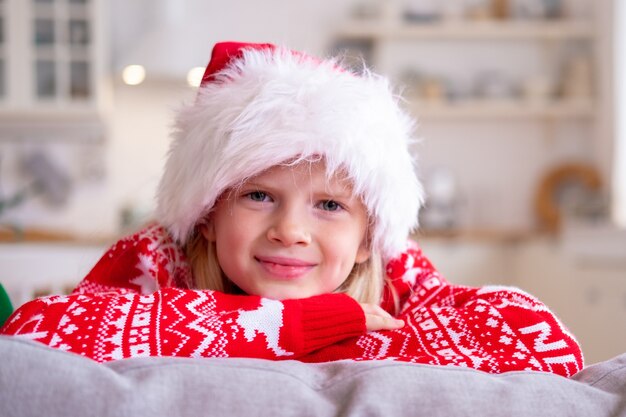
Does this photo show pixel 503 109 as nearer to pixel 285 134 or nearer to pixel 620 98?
pixel 620 98

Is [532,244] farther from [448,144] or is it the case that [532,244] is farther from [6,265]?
[6,265]

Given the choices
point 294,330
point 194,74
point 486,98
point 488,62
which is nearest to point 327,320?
point 294,330

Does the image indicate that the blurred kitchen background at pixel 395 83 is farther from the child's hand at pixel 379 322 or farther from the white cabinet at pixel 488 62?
the child's hand at pixel 379 322

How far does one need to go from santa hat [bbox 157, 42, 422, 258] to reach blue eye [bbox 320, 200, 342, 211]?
0.03 metres

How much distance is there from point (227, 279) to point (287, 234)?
0.55 ft

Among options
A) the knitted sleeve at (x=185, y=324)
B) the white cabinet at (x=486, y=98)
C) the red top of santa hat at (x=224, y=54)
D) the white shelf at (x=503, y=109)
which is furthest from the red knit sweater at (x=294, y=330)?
the white cabinet at (x=486, y=98)

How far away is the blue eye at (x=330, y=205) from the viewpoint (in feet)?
3.10

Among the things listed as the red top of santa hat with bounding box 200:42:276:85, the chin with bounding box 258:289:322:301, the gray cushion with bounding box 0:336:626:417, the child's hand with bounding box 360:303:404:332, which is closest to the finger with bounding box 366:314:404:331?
the child's hand with bounding box 360:303:404:332

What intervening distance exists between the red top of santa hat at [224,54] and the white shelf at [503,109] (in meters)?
2.86

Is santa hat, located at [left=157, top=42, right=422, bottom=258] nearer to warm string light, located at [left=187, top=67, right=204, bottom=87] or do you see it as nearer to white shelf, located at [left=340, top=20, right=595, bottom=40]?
warm string light, located at [left=187, top=67, right=204, bottom=87]

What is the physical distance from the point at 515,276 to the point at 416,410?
10.5 feet

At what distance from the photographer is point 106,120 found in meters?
3.85

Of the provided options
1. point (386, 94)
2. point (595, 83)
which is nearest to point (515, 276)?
point (595, 83)

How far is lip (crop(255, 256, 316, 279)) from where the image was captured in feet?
3.04
